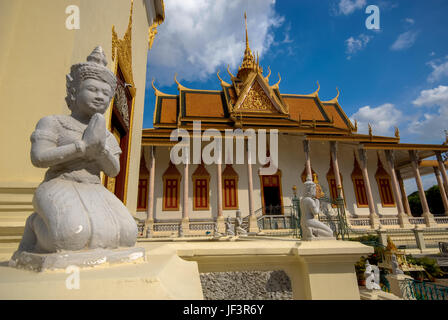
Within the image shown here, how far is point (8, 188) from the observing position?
80.5 inches

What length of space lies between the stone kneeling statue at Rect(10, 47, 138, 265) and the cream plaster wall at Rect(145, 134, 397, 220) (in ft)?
36.2

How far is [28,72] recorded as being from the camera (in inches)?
93.3

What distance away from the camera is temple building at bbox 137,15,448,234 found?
1173 cm

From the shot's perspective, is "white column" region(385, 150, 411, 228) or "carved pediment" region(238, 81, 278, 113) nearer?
"white column" region(385, 150, 411, 228)

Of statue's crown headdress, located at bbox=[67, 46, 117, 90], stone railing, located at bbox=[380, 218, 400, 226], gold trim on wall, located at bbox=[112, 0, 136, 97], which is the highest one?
gold trim on wall, located at bbox=[112, 0, 136, 97]

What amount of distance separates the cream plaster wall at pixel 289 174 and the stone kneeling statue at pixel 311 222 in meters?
9.36

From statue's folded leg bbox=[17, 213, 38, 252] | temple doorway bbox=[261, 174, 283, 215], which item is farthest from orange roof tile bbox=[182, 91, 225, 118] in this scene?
statue's folded leg bbox=[17, 213, 38, 252]

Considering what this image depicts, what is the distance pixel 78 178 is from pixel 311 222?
2657mm

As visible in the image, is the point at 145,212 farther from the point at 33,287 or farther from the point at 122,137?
the point at 33,287

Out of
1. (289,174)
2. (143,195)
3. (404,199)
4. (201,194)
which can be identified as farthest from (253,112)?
(404,199)

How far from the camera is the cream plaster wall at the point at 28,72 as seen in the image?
6.96 feet

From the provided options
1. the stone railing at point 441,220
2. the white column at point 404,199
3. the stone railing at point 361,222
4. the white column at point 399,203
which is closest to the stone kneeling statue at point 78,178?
the stone railing at point 361,222

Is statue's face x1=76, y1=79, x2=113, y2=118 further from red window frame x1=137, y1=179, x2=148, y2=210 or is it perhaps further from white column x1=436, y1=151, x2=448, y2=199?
white column x1=436, y1=151, x2=448, y2=199
